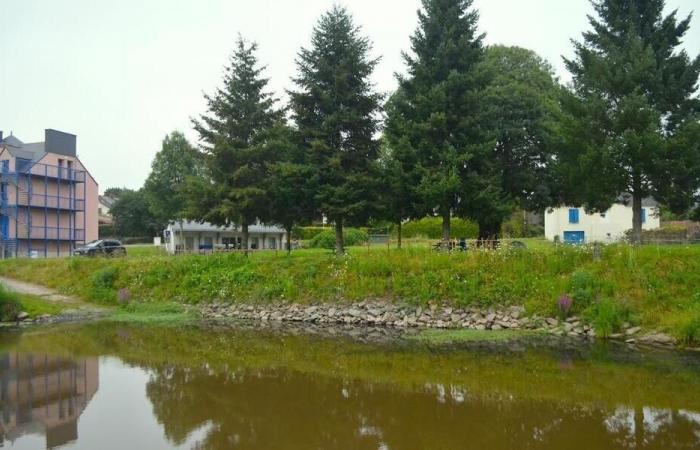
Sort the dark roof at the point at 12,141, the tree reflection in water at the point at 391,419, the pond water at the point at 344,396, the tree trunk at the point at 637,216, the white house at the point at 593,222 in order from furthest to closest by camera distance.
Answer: the white house at the point at 593,222, the dark roof at the point at 12,141, the tree trunk at the point at 637,216, the pond water at the point at 344,396, the tree reflection in water at the point at 391,419

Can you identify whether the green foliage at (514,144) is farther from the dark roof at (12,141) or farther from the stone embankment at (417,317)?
the dark roof at (12,141)

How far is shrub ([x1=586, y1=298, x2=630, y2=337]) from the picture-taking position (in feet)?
62.0

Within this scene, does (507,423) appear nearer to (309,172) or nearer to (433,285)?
(433,285)

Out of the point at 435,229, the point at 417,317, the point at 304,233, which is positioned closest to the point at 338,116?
the point at 417,317

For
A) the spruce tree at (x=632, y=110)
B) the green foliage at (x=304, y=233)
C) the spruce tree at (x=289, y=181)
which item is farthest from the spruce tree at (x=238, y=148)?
the green foliage at (x=304, y=233)

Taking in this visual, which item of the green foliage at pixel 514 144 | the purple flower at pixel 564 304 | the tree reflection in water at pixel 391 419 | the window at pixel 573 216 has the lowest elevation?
the tree reflection in water at pixel 391 419

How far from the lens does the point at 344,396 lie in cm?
1215

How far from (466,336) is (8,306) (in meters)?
18.5

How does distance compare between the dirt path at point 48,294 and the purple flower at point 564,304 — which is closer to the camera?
the purple flower at point 564,304

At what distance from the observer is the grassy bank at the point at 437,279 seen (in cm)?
1945

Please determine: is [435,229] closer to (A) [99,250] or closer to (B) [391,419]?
(A) [99,250]

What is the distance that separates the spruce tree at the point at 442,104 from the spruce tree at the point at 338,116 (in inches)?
73.0

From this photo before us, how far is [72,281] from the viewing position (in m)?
29.8

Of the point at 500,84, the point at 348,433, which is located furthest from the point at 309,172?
the point at 348,433
